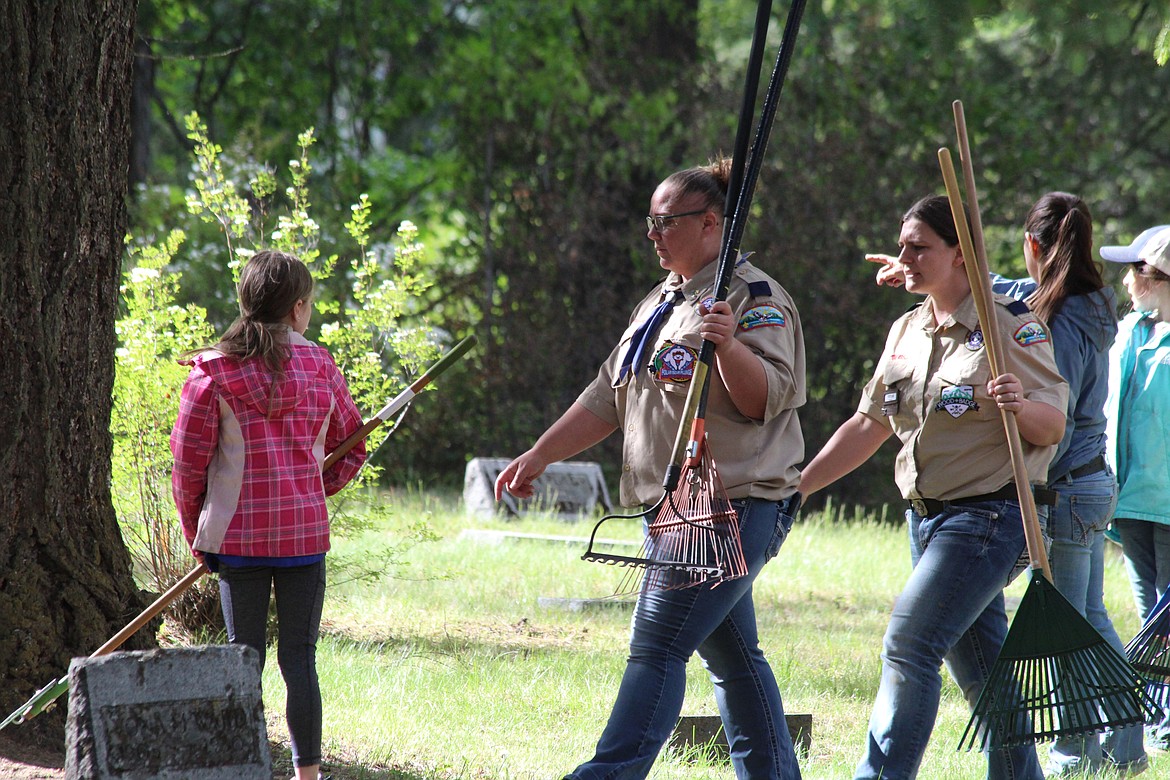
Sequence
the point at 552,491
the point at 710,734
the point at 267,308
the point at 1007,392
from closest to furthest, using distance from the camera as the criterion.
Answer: the point at 1007,392
the point at 267,308
the point at 710,734
the point at 552,491

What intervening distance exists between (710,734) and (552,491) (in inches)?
230

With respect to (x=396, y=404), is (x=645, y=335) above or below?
above

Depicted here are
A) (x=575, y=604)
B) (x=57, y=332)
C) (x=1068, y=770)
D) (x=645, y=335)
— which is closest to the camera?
(x=645, y=335)

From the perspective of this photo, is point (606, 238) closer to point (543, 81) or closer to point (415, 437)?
point (543, 81)

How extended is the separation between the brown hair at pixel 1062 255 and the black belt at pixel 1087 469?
480 millimetres

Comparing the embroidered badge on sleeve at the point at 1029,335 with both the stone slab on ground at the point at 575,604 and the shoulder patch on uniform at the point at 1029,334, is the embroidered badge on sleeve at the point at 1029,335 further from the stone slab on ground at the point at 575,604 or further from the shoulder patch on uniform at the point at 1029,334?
the stone slab on ground at the point at 575,604

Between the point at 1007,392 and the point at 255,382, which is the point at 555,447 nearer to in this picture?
the point at 255,382

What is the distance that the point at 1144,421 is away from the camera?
15.2 feet

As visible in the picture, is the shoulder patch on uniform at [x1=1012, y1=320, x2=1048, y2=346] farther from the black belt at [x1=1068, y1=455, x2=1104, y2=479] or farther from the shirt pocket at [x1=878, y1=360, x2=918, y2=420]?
the black belt at [x1=1068, y1=455, x2=1104, y2=479]

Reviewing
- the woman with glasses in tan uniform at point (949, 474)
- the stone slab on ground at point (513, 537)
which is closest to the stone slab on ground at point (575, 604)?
the stone slab on ground at point (513, 537)

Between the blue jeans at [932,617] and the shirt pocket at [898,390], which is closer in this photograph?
the blue jeans at [932,617]

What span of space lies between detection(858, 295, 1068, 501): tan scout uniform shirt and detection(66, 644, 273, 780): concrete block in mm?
1911

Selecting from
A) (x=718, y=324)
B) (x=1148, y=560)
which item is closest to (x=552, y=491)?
(x=1148, y=560)

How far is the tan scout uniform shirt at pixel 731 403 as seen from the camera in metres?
3.40
